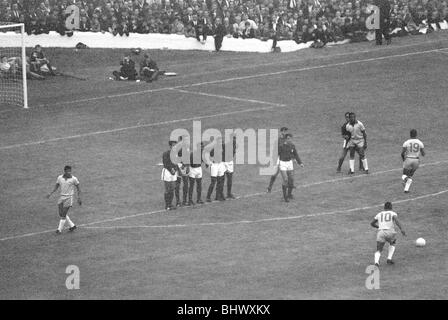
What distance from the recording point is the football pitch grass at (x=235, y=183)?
103ft

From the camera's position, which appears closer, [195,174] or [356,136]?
[195,174]

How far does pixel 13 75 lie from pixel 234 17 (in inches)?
531

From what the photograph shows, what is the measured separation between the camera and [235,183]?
41.6 meters

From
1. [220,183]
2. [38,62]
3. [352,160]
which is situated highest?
[38,62]

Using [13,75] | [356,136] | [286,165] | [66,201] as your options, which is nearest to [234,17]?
[13,75]

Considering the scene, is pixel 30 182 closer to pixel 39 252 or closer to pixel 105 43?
pixel 39 252

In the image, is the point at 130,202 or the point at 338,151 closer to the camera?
the point at 130,202

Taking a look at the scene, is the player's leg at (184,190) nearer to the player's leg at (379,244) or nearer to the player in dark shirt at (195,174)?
the player in dark shirt at (195,174)

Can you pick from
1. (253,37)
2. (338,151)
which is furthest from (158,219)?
(253,37)

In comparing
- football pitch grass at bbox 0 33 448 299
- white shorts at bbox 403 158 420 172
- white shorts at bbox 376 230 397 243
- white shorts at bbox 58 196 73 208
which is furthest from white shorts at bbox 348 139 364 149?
white shorts at bbox 58 196 73 208

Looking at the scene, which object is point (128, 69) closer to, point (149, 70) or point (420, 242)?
point (149, 70)

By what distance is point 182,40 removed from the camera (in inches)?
2579

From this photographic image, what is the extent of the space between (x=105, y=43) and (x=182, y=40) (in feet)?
15.2

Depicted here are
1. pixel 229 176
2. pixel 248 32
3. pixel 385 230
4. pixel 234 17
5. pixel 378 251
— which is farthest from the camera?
pixel 234 17
